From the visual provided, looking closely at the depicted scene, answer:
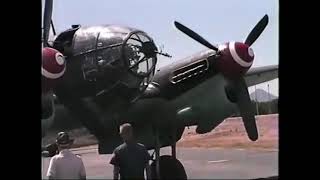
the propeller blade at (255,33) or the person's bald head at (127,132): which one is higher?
the propeller blade at (255,33)

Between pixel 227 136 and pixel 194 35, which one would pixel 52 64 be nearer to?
pixel 194 35

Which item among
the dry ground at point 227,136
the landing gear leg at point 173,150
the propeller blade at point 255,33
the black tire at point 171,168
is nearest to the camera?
the dry ground at point 227,136

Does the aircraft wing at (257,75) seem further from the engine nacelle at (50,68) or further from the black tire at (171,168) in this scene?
the engine nacelle at (50,68)

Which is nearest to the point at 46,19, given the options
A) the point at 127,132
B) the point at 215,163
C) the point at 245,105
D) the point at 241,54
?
the point at 127,132

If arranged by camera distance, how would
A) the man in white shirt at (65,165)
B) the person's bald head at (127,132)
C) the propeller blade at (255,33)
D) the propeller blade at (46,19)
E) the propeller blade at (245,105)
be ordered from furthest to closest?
the propeller blade at (245,105) < the propeller blade at (255,33) < the propeller blade at (46,19) < the person's bald head at (127,132) < the man in white shirt at (65,165)

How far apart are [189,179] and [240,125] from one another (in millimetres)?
1296

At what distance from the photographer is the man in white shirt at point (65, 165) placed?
4.46m

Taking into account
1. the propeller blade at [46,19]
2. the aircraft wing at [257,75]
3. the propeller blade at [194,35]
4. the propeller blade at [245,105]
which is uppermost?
the propeller blade at [46,19]

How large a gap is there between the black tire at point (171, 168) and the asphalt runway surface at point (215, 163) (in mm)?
107

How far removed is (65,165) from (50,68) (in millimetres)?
1777

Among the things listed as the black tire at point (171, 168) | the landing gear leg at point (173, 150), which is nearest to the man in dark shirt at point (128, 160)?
the black tire at point (171, 168)

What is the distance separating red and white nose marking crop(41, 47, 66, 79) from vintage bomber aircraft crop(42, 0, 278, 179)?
1 centimetres

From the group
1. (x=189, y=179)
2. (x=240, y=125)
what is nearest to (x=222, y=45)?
(x=240, y=125)
